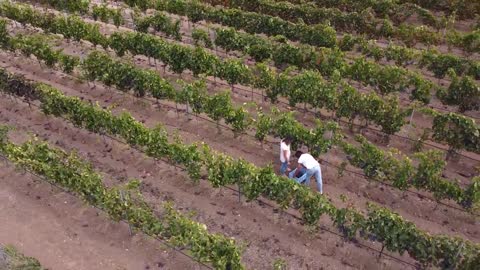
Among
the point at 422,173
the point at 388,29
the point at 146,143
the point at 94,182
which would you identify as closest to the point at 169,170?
the point at 146,143

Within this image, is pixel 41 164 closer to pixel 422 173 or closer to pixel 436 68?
pixel 422 173

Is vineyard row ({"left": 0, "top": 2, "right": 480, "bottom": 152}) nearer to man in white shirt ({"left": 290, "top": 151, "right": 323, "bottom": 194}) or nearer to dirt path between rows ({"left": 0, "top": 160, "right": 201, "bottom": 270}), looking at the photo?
man in white shirt ({"left": 290, "top": 151, "right": 323, "bottom": 194})

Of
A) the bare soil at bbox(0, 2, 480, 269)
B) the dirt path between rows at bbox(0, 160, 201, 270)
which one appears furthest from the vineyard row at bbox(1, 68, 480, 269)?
the dirt path between rows at bbox(0, 160, 201, 270)

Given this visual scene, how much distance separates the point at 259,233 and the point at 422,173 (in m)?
4.30

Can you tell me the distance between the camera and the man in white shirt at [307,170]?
11891 mm

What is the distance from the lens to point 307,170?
12.0 m

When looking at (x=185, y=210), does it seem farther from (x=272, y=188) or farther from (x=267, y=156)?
(x=267, y=156)

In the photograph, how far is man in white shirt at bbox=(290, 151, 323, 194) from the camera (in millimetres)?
11891

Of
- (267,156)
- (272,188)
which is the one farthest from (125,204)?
(267,156)

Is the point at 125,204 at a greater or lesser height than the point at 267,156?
greater

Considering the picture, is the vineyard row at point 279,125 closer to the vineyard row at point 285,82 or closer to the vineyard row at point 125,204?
the vineyard row at point 285,82

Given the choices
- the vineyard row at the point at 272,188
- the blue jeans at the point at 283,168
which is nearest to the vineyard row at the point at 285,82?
the blue jeans at the point at 283,168

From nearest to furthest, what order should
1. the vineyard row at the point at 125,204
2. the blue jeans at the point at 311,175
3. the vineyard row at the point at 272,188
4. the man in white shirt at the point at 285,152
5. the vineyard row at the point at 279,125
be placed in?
the vineyard row at the point at 125,204
the vineyard row at the point at 272,188
the vineyard row at the point at 279,125
the blue jeans at the point at 311,175
the man in white shirt at the point at 285,152

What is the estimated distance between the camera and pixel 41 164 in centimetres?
1180
